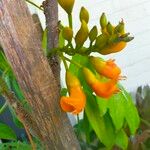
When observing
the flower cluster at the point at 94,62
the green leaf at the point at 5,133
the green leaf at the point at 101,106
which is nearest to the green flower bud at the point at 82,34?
the flower cluster at the point at 94,62

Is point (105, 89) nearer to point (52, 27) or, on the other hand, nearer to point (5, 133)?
point (52, 27)

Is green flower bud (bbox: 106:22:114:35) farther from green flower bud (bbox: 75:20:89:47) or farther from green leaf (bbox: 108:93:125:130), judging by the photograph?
green leaf (bbox: 108:93:125:130)

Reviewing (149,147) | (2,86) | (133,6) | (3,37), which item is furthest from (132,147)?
(133,6)

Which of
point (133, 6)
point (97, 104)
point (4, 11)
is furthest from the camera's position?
point (133, 6)

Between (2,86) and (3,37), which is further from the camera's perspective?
(2,86)

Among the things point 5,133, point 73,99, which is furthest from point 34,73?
point 5,133

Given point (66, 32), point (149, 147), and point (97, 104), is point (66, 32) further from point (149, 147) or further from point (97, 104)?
point (149, 147)
